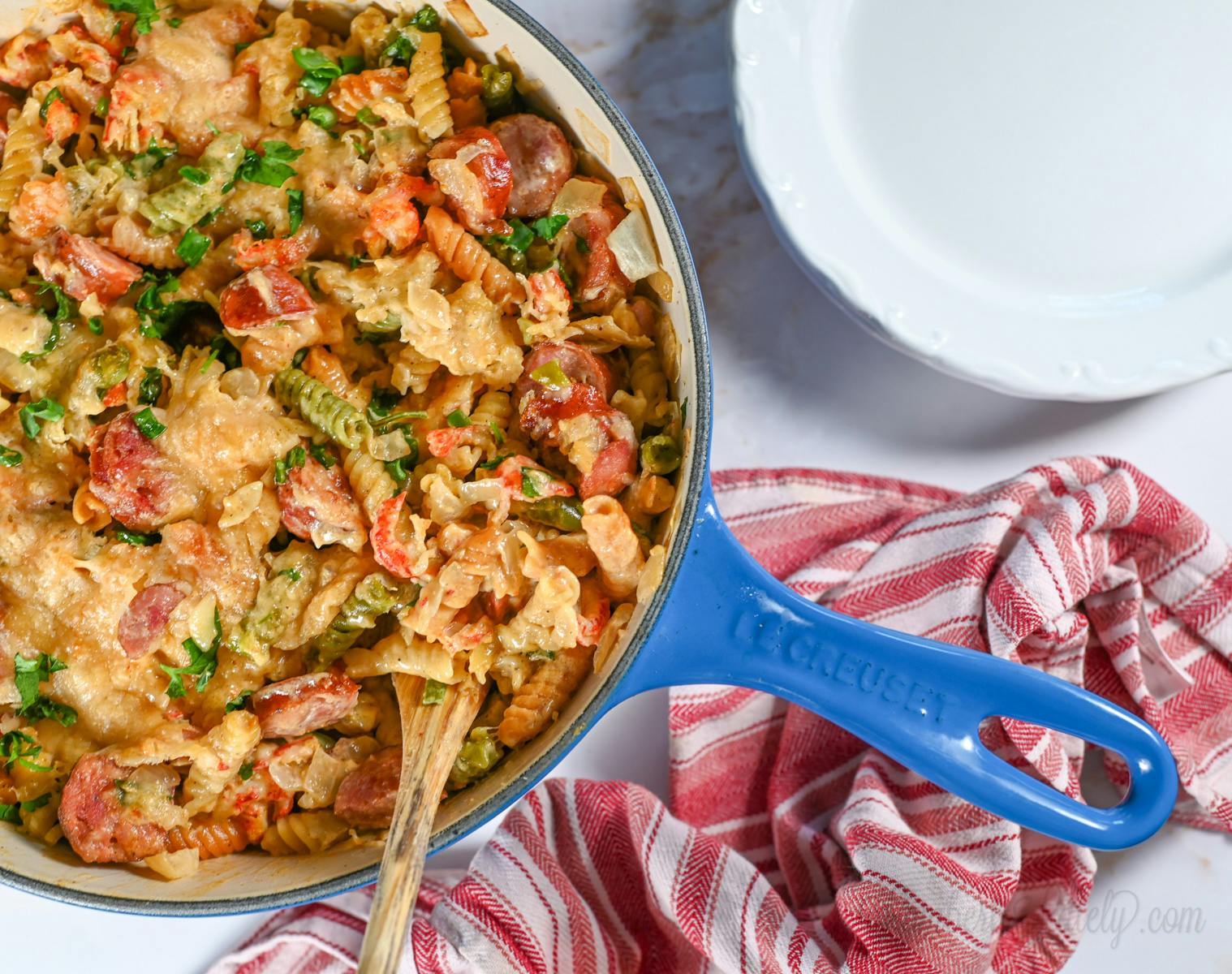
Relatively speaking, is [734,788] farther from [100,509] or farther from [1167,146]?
[1167,146]

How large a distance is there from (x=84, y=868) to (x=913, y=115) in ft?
10.0

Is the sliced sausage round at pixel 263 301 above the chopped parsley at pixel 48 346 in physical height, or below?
above

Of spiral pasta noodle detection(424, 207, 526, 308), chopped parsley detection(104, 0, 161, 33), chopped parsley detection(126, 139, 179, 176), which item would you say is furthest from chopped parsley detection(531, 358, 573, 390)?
chopped parsley detection(104, 0, 161, 33)

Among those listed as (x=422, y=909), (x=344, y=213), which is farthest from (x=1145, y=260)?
(x=422, y=909)

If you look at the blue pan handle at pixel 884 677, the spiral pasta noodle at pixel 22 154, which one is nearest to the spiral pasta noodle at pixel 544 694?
the blue pan handle at pixel 884 677

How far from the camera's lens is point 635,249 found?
2.49 meters

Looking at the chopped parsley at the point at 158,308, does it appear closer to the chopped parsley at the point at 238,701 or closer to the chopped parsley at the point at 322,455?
the chopped parsley at the point at 322,455

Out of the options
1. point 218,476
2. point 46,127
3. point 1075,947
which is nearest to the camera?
point 218,476

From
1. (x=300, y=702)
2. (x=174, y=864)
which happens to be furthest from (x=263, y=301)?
(x=174, y=864)

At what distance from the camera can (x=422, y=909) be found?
3.12 m

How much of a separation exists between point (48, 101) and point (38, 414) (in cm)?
81

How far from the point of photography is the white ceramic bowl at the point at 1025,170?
301 centimetres

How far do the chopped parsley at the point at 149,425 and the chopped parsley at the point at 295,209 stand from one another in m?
0.56

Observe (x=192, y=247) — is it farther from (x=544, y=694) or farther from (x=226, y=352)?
(x=544, y=694)
